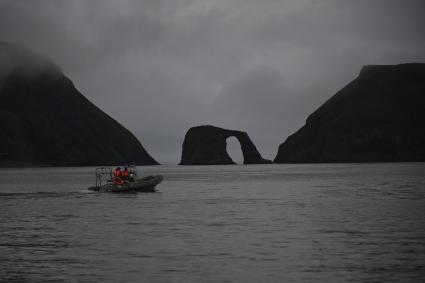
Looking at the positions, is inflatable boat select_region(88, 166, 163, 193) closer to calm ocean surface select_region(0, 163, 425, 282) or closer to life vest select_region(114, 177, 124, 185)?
life vest select_region(114, 177, 124, 185)

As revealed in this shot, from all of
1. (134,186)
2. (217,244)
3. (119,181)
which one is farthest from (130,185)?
(217,244)

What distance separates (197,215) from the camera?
4097cm

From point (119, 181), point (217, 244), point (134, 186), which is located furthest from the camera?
point (134, 186)

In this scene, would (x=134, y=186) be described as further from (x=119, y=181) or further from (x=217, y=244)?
(x=217, y=244)

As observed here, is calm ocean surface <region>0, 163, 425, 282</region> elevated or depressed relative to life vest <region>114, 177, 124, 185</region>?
depressed

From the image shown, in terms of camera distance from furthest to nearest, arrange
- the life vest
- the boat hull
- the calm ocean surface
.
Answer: the boat hull, the life vest, the calm ocean surface

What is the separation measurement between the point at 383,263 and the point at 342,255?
200 cm

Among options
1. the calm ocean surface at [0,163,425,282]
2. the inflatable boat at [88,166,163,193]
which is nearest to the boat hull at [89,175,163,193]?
the inflatable boat at [88,166,163,193]

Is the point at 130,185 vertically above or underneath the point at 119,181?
underneath

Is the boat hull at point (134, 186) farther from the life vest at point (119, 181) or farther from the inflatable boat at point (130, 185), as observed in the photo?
the life vest at point (119, 181)

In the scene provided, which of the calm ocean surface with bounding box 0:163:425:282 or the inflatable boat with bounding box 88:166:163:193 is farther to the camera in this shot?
the inflatable boat with bounding box 88:166:163:193

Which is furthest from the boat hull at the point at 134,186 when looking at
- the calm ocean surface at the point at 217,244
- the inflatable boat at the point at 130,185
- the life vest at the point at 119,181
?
the calm ocean surface at the point at 217,244

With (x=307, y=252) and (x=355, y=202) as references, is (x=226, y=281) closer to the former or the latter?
(x=307, y=252)

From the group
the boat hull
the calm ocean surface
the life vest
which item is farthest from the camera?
the boat hull
